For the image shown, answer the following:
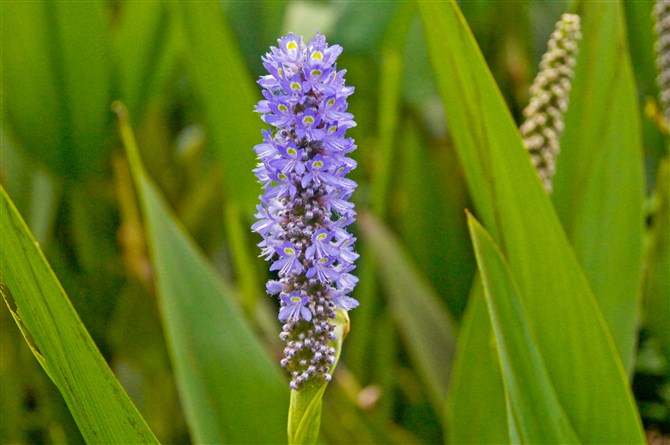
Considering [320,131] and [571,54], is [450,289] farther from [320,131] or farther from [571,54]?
[320,131]

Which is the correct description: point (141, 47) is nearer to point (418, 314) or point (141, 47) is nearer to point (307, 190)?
point (418, 314)

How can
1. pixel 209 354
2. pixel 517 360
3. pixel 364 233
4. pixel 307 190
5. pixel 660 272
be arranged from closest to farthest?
pixel 307 190
pixel 517 360
pixel 209 354
pixel 660 272
pixel 364 233

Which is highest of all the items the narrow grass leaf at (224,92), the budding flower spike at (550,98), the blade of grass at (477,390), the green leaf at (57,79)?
the green leaf at (57,79)

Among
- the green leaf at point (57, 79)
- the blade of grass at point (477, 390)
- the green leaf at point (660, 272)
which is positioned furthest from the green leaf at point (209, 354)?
the green leaf at point (660, 272)

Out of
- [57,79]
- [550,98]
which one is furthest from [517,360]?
[57,79]

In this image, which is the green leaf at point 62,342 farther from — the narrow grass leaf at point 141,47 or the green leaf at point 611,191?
the narrow grass leaf at point 141,47

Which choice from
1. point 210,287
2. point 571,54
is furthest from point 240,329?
point 571,54
